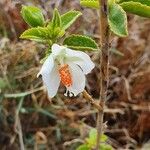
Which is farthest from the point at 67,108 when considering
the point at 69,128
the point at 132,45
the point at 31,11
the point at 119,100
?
the point at 31,11

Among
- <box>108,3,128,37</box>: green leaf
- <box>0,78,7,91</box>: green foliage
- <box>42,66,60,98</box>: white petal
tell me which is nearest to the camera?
<box>108,3,128,37</box>: green leaf

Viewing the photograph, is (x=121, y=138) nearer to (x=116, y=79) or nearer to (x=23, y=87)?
(x=116, y=79)

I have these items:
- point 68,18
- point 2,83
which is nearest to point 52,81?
point 68,18

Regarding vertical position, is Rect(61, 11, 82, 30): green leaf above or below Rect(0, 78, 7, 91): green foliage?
above

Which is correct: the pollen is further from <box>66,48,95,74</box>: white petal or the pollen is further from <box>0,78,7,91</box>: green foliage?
<box>0,78,7,91</box>: green foliage

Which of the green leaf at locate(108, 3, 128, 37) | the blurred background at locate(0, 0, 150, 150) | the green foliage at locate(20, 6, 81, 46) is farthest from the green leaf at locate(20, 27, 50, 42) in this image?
the blurred background at locate(0, 0, 150, 150)
